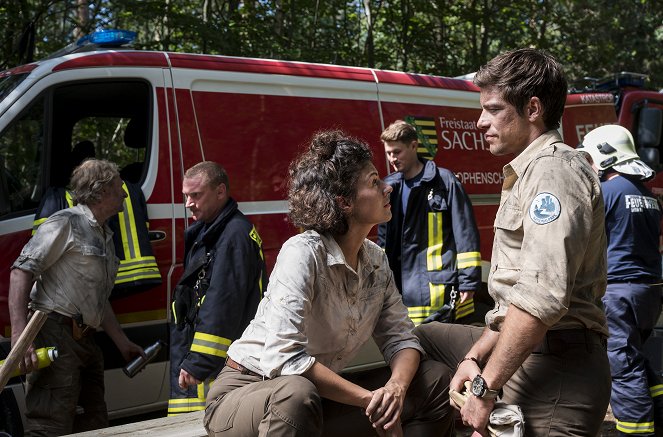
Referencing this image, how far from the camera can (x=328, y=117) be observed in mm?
5227

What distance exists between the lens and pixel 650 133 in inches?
313

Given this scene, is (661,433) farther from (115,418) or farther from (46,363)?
(46,363)

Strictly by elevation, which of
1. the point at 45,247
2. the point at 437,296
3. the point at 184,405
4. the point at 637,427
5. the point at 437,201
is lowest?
the point at 637,427

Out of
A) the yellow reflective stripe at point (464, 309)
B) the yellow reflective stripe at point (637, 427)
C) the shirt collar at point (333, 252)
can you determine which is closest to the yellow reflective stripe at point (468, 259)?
the yellow reflective stripe at point (464, 309)

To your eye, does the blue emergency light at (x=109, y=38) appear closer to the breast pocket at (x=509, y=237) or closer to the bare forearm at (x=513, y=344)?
the breast pocket at (x=509, y=237)

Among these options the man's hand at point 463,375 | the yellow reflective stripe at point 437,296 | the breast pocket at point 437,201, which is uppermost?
the breast pocket at point 437,201

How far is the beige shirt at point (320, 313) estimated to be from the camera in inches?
100.0

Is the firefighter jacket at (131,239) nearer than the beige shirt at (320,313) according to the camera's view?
No

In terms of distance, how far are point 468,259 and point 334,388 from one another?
2426 millimetres

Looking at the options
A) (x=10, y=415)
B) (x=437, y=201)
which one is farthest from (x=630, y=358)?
(x=10, y=415)

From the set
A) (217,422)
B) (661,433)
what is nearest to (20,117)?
(217,422)

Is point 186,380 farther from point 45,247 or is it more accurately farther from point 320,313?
point 320,313

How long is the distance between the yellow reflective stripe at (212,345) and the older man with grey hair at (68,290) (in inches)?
32.9

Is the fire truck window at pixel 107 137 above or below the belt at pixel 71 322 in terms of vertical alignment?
above
